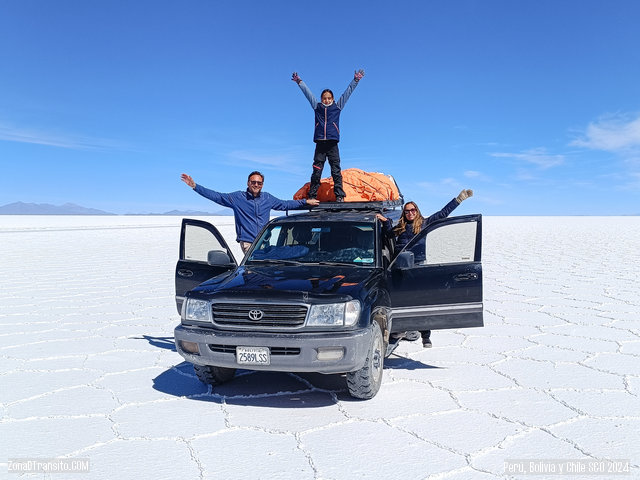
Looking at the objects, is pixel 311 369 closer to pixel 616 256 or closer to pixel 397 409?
pixel 397 409

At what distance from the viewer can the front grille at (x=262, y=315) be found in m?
A: 4.22

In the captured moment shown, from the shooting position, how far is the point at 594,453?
11.7 feet

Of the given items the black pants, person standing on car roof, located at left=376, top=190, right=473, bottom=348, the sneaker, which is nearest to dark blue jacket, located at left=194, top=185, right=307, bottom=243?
the black pants

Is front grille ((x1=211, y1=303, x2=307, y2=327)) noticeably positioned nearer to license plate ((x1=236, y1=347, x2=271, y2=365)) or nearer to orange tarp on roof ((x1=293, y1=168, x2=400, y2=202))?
license plate ((x1=236, y1=347, x2=271, y2=365))

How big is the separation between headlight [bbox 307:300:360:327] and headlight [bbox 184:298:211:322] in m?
0.84

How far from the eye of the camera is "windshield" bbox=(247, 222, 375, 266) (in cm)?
536

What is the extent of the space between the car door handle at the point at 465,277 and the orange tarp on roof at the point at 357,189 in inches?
118

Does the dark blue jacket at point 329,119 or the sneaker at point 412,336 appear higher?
the dark blue jacket at point 329,119

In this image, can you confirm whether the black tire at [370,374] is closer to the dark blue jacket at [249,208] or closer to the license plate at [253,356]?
the license plate at [253,356]

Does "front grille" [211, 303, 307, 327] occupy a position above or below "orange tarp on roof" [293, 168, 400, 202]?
below

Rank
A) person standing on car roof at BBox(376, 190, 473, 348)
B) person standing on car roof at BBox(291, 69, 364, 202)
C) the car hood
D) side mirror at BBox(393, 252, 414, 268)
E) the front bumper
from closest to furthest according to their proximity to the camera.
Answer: the front bumper < the car hood < side mirror at BBox(393, 252, 414, 268) < person standing on car roof at BBox(376, 190, 473, 348) < person standing on car roof at BBox(291, 69, 364, 202)

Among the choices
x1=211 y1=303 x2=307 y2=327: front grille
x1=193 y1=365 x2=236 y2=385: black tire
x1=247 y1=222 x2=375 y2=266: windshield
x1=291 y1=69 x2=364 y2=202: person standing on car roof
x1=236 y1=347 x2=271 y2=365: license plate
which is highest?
x1=291 y1=69 x2=364 y2=202: person standing on car roof

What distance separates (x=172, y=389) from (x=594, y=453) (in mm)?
3357

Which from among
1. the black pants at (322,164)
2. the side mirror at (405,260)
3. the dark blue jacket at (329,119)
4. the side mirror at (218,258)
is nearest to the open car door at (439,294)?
the side mirror at (405,260)
